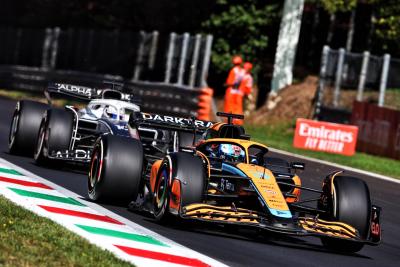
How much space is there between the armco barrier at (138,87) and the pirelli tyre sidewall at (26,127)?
1021cm

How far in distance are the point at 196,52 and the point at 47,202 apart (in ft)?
70.9

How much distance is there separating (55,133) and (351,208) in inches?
222

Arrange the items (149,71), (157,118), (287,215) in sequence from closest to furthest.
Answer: (287,215) → (157,118) → (149,71)

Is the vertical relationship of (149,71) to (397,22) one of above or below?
below

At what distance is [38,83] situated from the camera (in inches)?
1560

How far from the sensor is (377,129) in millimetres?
27484

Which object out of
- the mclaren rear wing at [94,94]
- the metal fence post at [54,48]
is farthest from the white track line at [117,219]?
the metal fence post at [54,48]

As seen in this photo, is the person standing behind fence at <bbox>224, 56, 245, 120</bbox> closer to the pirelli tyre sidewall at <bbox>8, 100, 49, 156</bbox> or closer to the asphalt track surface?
the pirelli tyre sidewall at <bbox>8, 100, 49, 156</bbox>

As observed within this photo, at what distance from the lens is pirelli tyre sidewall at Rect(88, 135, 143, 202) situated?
499 inches

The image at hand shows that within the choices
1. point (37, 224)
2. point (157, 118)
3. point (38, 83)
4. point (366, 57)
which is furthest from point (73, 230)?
point (38, 83)

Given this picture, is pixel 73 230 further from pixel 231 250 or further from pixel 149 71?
pixel 149 71

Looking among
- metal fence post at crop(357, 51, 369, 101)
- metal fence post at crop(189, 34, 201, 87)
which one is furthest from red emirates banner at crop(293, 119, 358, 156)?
metal fence post at crop(189, 34, 201, 87)

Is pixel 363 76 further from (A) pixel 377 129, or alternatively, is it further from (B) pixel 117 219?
(B) pixel 117 219

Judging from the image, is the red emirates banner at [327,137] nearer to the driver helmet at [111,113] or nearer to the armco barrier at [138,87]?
the armco barrier at [138,87]
